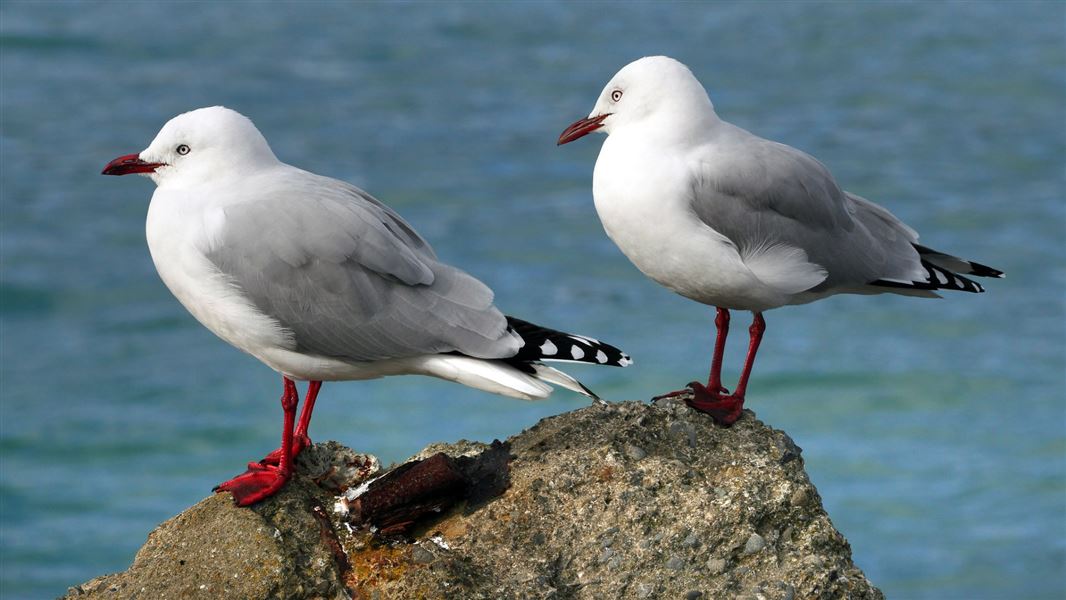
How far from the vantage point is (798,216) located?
5.52 meters

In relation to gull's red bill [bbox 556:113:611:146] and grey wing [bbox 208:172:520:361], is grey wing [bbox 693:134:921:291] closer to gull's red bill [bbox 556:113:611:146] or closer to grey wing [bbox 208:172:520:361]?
gull's red bill [bbox 556:113:611:146]

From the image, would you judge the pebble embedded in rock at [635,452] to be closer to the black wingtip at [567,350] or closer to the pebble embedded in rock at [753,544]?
the black wingtip at [567,350]

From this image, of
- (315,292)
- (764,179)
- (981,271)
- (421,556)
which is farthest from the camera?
(981,271)

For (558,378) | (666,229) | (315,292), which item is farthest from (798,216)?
(315,292)

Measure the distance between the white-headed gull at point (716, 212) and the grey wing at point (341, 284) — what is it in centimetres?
76

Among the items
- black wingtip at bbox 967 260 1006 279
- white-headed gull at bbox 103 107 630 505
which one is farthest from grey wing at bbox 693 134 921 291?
white-headed gull at bbox 103 107 630 505

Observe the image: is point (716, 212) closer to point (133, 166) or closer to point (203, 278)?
point (203, 278)

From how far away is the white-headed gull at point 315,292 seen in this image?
4.73m

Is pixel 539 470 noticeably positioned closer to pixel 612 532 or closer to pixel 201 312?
pixel 612 532

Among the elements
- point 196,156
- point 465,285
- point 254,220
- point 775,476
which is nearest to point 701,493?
point 775,476

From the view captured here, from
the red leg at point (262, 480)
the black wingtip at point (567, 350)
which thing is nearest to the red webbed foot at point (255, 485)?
the red leg at point (262, 480)

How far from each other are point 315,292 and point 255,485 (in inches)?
28.2

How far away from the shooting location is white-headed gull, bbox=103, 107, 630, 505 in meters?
4.73

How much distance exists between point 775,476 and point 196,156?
Result: 2.42 meters
